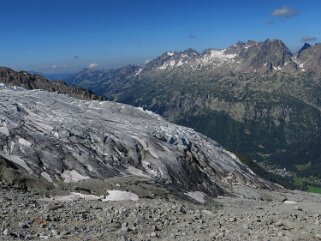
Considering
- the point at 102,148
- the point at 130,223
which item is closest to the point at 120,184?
the point at 102,148

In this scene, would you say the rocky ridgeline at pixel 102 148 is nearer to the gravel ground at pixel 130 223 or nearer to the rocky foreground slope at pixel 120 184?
the rocky foreground slope at pixel 120 184

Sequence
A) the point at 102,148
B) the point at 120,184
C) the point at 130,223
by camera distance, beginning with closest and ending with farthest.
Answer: the point at 130,223 → the point at 120,184 → the point at 102,148

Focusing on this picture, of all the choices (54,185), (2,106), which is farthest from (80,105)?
(54,185)

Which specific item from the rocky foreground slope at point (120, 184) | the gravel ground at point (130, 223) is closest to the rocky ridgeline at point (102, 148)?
the rocky foreground slope at point (120, 184)

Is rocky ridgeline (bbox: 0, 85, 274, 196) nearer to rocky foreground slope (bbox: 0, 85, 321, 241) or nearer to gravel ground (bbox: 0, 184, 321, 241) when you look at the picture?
rocky foreground slope (bbox: 0, 85, 321, 241)

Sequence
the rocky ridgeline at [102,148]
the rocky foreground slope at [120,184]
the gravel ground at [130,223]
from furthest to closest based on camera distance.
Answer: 1. the rocky ridgeline at [102,148]
2. the rocky foreground slope at [120,184]
3. the gravel ground at [130,223]

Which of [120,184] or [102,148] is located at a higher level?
[102,148]

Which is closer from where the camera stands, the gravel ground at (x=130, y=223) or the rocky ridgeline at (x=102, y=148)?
the gravel ground at (x=130, y=223)

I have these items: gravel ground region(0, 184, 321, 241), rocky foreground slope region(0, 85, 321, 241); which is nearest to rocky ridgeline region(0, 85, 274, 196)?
rocky foreground slope region(0, 85, 321, 241)

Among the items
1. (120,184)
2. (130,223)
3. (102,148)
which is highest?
(102,148)

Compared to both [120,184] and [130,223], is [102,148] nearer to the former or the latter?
[120,184]

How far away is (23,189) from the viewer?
35.4m

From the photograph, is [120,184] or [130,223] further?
[120,184]

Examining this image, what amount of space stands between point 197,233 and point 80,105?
1832 inches
